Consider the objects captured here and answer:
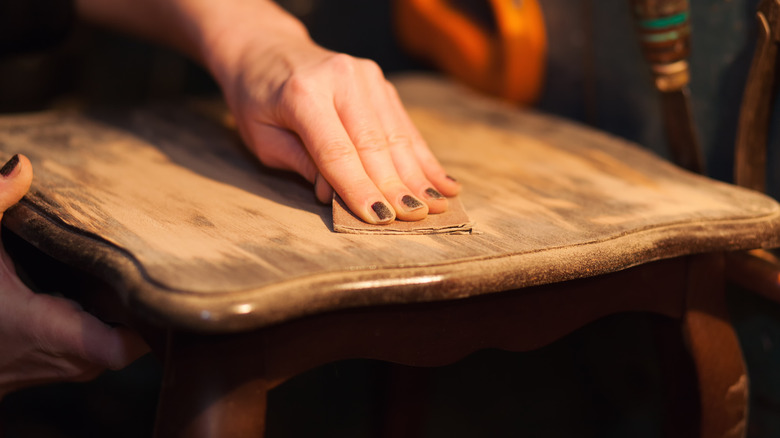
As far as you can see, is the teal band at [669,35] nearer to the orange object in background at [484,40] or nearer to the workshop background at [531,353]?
the workshop background at [531,353]

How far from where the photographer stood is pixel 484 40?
37.3 inches

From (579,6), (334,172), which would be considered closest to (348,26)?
(579,6)

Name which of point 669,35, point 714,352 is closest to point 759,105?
point 669,35

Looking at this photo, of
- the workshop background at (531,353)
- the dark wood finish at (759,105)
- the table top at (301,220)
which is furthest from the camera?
the workshop background at (531,353)

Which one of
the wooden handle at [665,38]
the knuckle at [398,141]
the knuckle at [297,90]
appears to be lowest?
the knuckle at [398,141]

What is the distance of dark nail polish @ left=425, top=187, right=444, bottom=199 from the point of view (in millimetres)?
547

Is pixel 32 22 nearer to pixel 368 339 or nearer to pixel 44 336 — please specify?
pixel 44 336

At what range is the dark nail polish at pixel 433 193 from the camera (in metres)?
0.55

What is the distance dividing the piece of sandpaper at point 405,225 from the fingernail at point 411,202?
11 mm

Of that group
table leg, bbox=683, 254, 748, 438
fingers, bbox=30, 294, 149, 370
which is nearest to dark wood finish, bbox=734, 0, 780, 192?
table leg, bbox=683, 254, 748, 438

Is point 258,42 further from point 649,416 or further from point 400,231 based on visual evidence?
point 649,416

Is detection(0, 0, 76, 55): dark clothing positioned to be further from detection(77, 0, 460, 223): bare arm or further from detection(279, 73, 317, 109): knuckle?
detection(279, 73, 317, 109): knuckle

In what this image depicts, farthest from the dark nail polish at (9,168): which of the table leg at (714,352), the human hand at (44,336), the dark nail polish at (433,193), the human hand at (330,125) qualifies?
the table leg at (714,352)

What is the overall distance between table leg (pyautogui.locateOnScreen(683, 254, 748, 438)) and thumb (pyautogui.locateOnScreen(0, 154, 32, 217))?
516 mm
